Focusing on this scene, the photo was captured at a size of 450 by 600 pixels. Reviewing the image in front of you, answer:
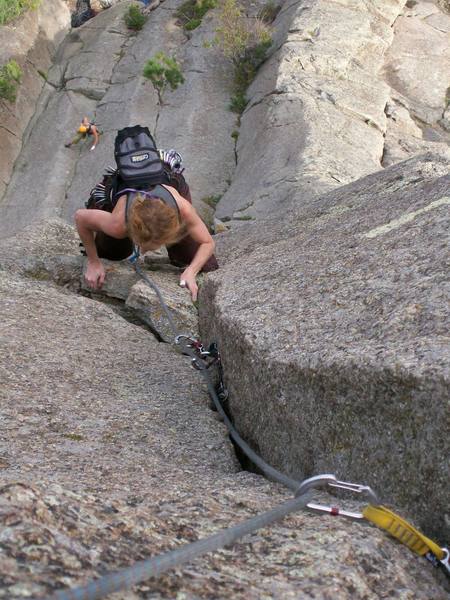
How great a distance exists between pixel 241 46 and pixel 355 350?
59.2ft

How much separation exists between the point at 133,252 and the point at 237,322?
309 cm

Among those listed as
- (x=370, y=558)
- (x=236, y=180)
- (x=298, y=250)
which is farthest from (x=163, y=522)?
(x=236, y=180)

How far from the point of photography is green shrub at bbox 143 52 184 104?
763 inches

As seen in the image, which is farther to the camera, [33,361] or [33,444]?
[33,361]

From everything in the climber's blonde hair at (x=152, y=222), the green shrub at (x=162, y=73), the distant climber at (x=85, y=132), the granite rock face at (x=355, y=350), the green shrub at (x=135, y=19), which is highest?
the green shrub at (x=135, y=19)

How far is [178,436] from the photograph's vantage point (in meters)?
3.96

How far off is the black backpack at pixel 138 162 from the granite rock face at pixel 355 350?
1.32 meters

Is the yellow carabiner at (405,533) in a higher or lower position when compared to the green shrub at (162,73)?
lower

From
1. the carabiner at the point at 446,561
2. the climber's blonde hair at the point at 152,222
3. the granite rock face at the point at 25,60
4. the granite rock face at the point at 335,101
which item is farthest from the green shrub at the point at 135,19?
the carabiner at the point at 446,561

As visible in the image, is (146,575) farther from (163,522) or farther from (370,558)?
(370,558)

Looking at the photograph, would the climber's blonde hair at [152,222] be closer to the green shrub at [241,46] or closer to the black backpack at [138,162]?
the black backpack at [138,162]

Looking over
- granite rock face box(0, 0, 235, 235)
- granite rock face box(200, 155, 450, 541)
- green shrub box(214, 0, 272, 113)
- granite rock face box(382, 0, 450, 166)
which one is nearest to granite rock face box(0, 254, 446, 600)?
granite rock face box(200, 155, 450, 541)

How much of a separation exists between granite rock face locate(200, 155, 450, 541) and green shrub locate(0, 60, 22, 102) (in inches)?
732

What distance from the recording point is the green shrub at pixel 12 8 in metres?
22.7
